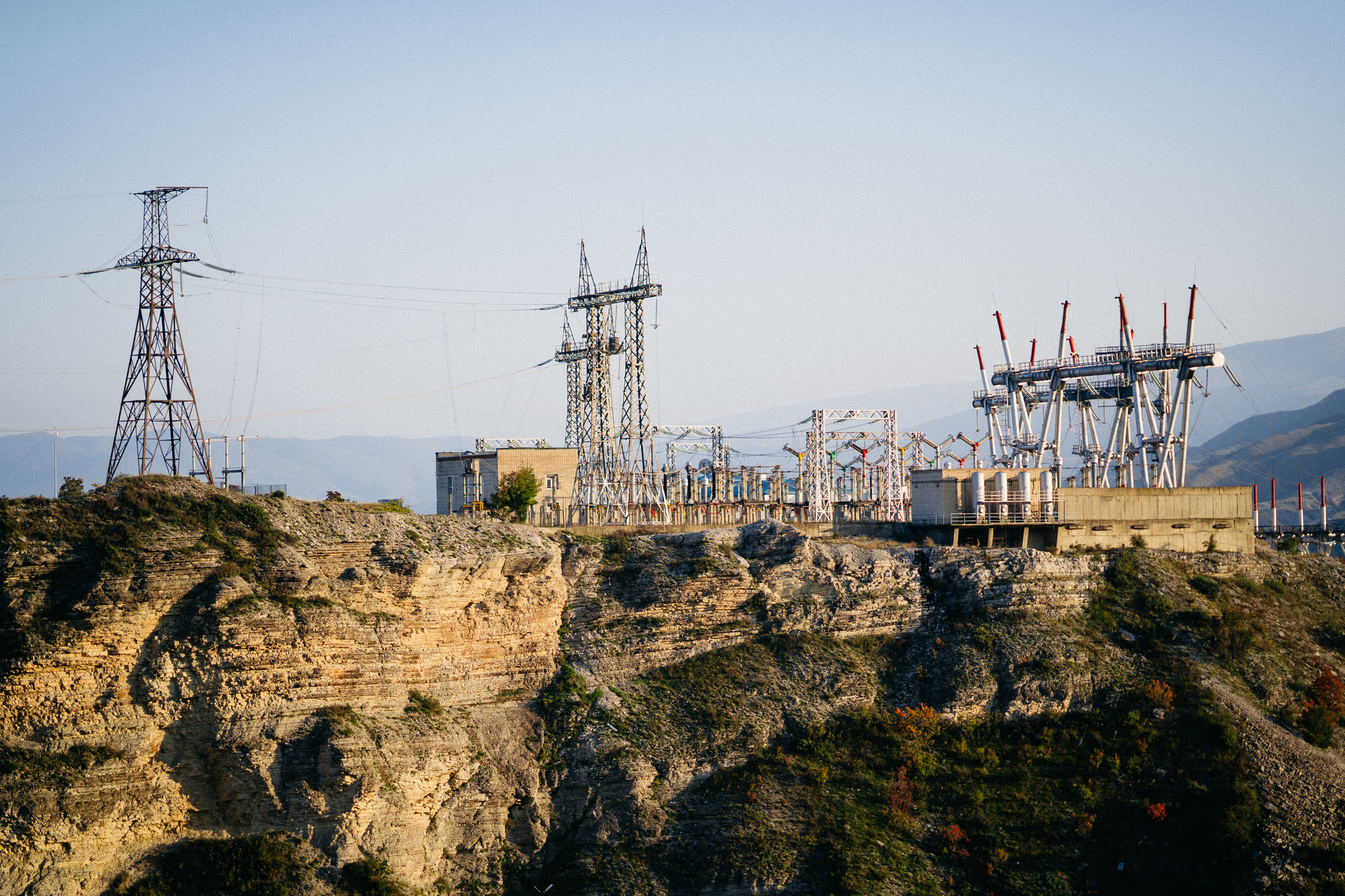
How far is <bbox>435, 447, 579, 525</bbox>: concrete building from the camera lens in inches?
2844

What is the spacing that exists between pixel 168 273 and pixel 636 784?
30911 mm

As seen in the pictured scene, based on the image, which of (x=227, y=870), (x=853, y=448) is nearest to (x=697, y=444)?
(x=853, y=448)

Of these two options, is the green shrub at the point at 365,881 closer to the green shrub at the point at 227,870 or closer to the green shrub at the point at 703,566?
the green shrub at the point at 227,870

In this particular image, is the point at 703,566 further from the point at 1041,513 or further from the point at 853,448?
the point at 853,448

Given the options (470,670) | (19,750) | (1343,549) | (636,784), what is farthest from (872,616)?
(1343,549)

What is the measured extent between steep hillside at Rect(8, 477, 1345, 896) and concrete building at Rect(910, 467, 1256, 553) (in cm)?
717

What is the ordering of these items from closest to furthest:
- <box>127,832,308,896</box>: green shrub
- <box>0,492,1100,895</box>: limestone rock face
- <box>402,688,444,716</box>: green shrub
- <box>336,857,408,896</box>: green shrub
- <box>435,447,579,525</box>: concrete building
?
<box>127,832,308,896</box>: green shrub → <box>0,492,1100,895</box>: limestone rock face → <box>336,857,408,896</box>: green shrub → <box>402,688,444,716</box>: green shrub → <box>435,447,579,525</box>: concrete building

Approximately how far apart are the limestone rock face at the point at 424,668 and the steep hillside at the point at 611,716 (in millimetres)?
109

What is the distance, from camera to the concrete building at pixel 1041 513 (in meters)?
62.6

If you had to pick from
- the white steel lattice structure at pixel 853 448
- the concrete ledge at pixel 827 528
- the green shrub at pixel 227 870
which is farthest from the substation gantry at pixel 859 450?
the green shrub at pixel 227 870

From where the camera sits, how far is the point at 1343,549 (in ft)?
317

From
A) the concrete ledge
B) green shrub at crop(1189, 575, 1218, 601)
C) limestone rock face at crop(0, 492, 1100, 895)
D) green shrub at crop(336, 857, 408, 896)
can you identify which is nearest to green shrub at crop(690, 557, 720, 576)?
limestone rock face at crop(0, 492, 1100, 895)

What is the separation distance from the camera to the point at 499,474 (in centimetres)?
7188

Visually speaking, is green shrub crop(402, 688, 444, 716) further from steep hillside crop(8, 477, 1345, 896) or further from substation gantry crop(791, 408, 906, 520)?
substation gantry crop(791, 408, 906, 520)
